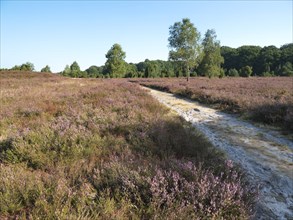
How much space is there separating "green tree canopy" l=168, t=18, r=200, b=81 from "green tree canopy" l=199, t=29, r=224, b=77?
47.7ft

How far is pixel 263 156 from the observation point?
5582 mm

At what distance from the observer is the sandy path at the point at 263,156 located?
3486 millimetres

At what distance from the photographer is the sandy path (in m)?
3.49

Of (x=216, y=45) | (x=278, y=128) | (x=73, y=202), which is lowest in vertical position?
(x=278, y=128)

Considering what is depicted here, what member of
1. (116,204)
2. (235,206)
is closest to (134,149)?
(116,204)

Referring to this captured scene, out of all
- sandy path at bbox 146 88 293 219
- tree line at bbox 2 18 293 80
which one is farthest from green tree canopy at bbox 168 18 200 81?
sandy path at bbox 146 88 293 219

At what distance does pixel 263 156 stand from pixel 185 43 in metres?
36.7

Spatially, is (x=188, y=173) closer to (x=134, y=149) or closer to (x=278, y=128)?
(x=134, y=149)

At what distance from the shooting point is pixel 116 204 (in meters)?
2.88

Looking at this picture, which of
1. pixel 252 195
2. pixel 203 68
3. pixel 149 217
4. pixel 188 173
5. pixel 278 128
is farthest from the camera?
pixel 203 68

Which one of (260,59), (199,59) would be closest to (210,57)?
(199,59)

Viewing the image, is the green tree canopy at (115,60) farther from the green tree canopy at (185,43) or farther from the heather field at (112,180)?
the heather field at (112,180)

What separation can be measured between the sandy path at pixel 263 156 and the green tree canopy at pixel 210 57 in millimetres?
46658

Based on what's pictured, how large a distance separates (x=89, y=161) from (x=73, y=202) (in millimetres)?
1260
